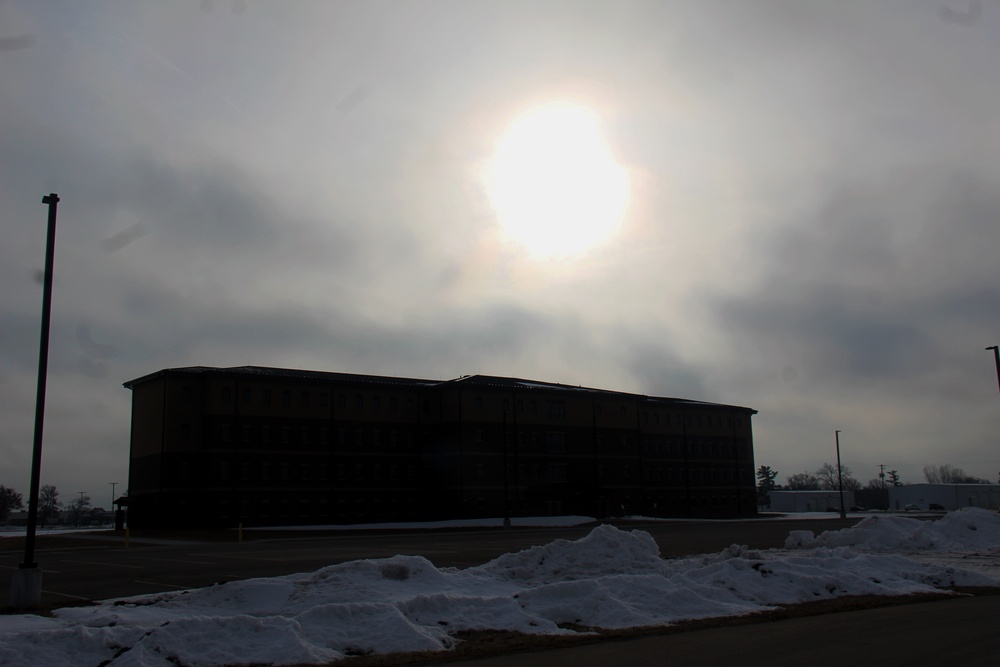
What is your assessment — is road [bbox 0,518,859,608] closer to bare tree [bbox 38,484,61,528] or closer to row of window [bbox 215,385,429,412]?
row of window [bbox 215,385,429,412]

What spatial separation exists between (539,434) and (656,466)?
17.4 metres

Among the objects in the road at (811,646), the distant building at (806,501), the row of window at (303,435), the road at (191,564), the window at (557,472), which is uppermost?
the row of window at (303,435)

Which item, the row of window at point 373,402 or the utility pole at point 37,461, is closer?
the utility pole at point 37,461

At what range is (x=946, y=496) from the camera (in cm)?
13012

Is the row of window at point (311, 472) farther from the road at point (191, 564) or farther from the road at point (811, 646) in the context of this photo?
the road at point (811, 646)

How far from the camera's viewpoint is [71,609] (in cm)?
1470

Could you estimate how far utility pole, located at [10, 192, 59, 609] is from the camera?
14930 millimetres

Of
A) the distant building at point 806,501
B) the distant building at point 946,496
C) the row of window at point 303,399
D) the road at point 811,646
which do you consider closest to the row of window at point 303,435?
the row of window at point 303,399

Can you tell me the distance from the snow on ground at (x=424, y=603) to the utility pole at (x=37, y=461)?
3.05 ft

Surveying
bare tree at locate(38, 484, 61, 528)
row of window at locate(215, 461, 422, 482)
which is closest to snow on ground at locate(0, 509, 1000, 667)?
row of window at locate(215, 461, 422, 482)

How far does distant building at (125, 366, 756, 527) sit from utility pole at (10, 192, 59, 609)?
5647 centimetres

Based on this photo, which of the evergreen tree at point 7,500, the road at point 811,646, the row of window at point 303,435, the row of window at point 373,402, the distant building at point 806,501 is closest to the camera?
the road at point 811,646

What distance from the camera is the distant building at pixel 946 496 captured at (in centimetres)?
12406

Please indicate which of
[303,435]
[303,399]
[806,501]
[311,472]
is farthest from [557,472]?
[806,501]
